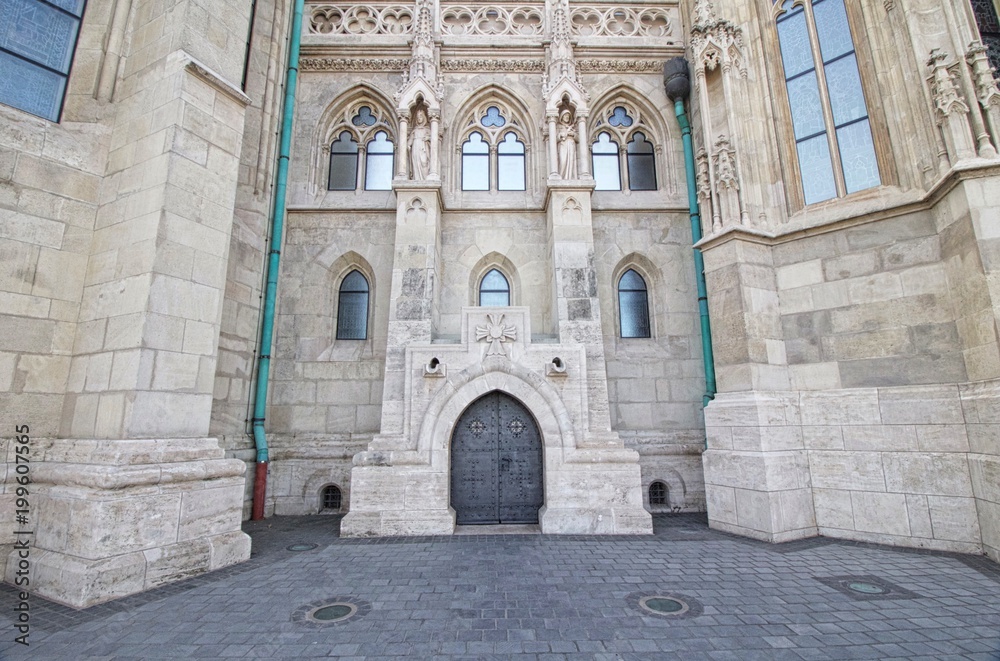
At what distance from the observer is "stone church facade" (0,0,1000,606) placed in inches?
214

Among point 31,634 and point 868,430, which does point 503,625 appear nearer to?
point 31,634

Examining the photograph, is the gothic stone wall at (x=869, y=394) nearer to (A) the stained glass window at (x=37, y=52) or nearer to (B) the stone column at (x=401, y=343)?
(B) the stone column at (x=401, y=343)

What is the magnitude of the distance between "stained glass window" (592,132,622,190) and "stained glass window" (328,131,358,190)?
538cm

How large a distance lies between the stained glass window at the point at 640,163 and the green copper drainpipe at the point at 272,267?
7.32 metres

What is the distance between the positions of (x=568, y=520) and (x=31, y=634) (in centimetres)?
573

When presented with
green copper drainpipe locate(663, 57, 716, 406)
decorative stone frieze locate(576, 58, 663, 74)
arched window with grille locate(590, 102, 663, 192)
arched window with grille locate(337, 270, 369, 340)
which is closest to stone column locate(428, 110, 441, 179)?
arched window with grille locate(337, 270, 369, 340)

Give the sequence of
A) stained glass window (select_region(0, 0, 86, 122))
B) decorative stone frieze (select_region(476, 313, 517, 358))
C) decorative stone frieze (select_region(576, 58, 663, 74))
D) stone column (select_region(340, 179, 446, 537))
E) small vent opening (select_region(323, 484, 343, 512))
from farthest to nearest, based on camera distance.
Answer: decorative stone frieze (select_region(576, 58, 663, 74)) < small vent opening (select_region(323, 484, 343, 512)) < decorative stone frieze (select_region(476, 313, 517, 358)) < stone column (select_region(340, 179, 446, 537)) < stained glass window (select_region(0, 0, 86, 122))

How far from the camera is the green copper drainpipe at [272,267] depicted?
8383mm

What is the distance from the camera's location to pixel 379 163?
34.8 ft

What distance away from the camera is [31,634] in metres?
3.83

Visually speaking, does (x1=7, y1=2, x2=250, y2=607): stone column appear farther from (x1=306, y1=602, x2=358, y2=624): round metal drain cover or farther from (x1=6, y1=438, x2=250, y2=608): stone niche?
(x1=306, y1=602, x2=358, y2=624): round metal drain cover

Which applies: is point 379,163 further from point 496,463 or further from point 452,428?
point 496,463

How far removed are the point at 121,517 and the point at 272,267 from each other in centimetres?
544

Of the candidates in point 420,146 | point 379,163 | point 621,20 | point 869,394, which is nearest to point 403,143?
point 420,146
